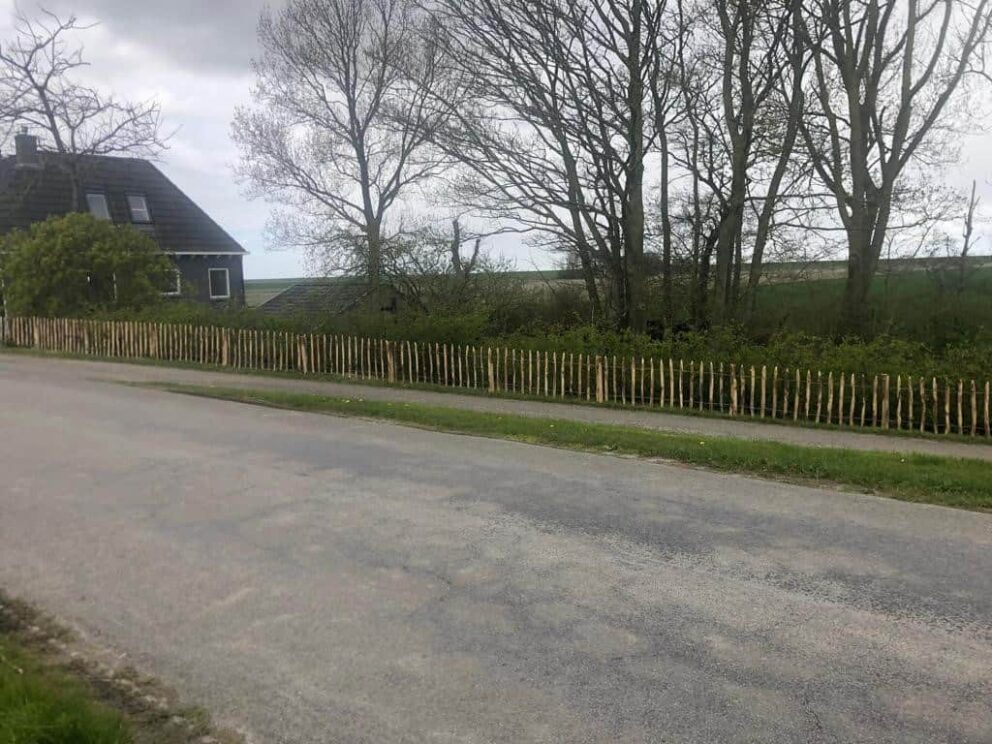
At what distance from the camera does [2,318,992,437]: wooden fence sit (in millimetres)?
13820

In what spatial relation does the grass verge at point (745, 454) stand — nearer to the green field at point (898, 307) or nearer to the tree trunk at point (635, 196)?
the tree trunk at point (635, 196)

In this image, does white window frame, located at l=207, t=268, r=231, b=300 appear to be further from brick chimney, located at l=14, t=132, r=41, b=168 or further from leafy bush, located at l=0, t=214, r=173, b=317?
leafy bush, located at l=0, t=214, r=173, b=317

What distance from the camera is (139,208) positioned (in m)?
40.3

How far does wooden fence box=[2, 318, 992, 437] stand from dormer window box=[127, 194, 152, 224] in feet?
46.4

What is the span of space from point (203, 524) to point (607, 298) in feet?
64.7

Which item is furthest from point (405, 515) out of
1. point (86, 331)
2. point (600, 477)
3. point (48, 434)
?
point (86, 331)

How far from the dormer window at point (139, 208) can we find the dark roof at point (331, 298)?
1718 cm

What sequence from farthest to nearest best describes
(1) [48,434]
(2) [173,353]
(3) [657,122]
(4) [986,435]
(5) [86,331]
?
(5) [86,331], (2) [173,353], (3) [657,122], (4) [986,435], (1) [48,434]

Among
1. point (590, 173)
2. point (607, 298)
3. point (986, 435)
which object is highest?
point (590, 173)

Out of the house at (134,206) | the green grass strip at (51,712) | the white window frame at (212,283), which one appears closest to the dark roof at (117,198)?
the house at (134,206)

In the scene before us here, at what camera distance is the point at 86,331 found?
27.2 metres

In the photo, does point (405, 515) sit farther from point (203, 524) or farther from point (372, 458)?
point (372, 458)

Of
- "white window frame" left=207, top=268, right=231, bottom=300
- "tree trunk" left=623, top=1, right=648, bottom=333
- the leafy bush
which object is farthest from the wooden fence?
"white window frame" left=207, top=268, right=231, bottom=300

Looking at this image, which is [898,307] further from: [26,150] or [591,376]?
[26,150]
